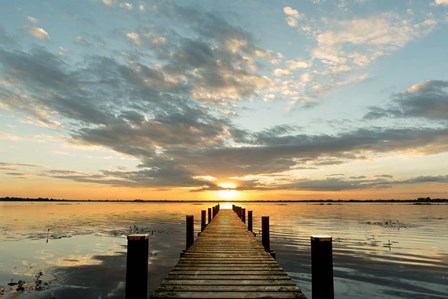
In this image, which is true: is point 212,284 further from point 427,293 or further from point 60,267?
point 60,267

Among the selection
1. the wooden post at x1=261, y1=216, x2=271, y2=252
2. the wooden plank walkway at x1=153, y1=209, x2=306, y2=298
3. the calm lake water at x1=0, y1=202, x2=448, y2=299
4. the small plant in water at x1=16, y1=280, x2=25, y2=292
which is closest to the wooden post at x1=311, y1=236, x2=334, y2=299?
the wooden plank walkway at x1=153, y1=209, x2=306, y2=298

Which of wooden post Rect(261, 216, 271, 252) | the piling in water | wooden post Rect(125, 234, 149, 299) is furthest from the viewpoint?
wooden post Rect(261, 216, 271, 252)

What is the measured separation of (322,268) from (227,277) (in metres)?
2.32

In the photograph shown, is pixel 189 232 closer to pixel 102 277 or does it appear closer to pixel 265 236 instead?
pixel 265 236

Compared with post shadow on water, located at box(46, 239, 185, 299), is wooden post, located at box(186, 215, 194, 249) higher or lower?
higher

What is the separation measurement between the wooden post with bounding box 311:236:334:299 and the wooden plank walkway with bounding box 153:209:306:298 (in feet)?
1.57

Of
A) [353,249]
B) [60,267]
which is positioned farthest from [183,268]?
[353,249]

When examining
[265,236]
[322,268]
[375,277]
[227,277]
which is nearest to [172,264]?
[265,236]

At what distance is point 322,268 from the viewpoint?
7195mm

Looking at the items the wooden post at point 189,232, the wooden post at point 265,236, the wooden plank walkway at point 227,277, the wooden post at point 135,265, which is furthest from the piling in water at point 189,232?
the wooden post at point 135,265

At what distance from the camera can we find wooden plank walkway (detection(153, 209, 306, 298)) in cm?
686

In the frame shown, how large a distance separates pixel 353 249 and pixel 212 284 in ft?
63.0

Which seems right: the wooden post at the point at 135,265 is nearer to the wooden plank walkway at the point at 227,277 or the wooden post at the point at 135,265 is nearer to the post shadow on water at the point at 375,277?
the wooden plank walkway at the point at 227,277

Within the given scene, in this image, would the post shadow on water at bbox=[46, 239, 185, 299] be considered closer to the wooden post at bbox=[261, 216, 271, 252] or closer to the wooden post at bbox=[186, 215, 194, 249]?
the wooden post at bbox=[186, 215, 194, 249]
